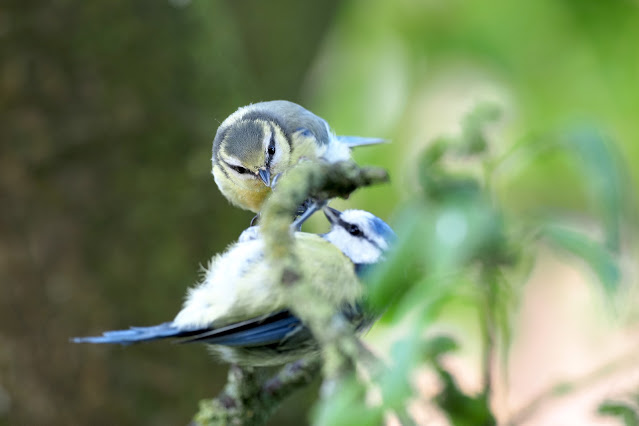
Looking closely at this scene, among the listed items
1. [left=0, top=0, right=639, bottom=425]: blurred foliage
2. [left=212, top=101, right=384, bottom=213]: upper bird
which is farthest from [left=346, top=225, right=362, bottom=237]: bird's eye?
[left=0, top=0, right=639, bottom=425]: blurred foliage

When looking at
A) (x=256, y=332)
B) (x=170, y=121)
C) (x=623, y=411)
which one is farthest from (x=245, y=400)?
(x=170, y=121)

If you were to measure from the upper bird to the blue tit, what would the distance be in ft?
0.40

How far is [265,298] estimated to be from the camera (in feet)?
2.39

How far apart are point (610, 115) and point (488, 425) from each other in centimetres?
193

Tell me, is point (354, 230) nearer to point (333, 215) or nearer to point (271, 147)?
point (333, 215)

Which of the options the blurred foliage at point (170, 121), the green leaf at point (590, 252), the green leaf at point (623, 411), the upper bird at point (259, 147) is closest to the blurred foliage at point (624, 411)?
the green leaf at point (623, 411)

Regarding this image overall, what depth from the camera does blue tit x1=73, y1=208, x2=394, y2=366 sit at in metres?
0.72

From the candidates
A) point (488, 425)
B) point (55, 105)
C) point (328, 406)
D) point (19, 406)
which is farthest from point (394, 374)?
point (19, 406)

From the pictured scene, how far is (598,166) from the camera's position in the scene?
20.0 inches

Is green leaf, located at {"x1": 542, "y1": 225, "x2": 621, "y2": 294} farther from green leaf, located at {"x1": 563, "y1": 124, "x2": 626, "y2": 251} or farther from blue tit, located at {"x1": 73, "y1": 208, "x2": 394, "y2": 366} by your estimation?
blue tit, located at {"x1": 73, "y1": 208, "x2": 394, "y2": 366}

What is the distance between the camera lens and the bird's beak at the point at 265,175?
2.90 feet

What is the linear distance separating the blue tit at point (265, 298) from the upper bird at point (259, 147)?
0.40 ft

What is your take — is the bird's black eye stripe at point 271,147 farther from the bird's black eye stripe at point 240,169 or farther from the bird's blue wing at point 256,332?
the bird's blue wing at point 256,332

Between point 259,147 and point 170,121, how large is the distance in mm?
951
